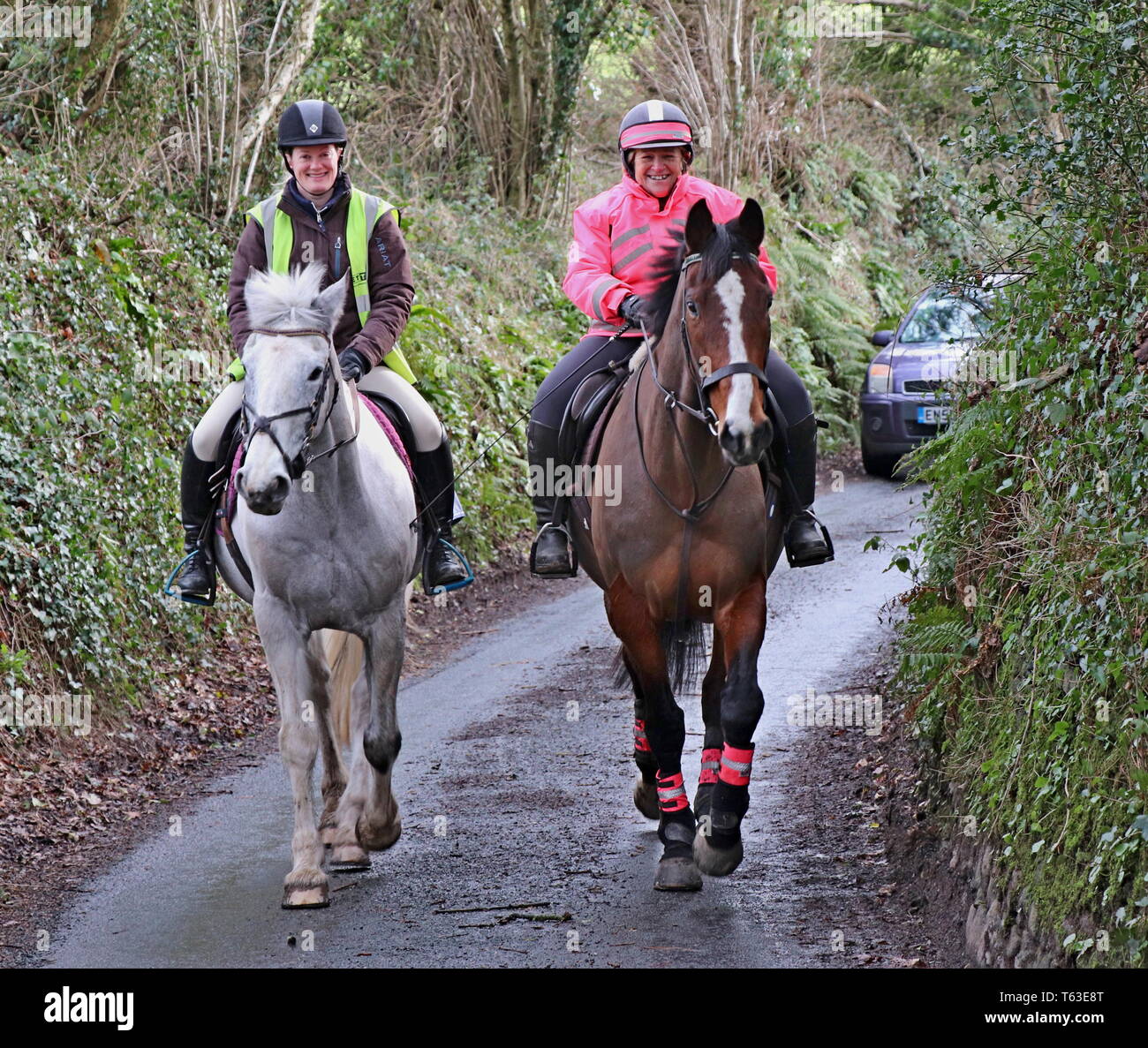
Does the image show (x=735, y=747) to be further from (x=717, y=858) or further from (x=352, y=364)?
(x=352, y=364)

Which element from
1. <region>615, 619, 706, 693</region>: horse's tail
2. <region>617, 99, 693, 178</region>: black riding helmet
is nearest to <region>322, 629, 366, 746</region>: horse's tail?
<region>615, 619, 706, 693</region>: horse's tail

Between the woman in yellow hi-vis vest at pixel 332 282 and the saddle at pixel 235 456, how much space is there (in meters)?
0.04

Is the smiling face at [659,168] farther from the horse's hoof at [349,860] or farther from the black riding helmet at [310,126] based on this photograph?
the horse's hoof at [349,860]

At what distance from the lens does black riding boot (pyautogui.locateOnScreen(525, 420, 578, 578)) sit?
741 centimetres

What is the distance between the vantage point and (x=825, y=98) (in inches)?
1182

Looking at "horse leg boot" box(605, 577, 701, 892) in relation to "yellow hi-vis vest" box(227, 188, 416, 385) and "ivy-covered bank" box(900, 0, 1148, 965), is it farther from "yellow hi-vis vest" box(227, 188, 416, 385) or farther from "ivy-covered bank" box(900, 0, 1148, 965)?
"yellow hi-vis vest" box(227, 188, 416, 385)

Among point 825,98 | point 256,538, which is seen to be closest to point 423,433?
point 256,538

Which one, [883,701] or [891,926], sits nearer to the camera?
[891,926]

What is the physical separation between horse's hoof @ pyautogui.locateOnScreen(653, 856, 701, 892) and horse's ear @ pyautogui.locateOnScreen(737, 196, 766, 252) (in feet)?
9.19

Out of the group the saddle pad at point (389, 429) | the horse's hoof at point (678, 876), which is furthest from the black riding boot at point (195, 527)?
the horse's hoof at point (678, 876)

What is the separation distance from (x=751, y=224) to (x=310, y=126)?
2.59 m
